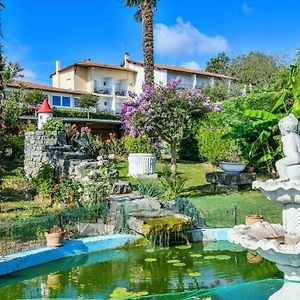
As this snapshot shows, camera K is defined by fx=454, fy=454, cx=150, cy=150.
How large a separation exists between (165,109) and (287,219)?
10.6 meters

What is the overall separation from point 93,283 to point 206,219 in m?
4.77

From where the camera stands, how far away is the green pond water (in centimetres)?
678

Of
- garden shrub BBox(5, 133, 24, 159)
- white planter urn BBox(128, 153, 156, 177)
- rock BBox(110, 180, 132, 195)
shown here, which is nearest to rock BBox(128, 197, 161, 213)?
rock BBox(110, 180, 132, 195)

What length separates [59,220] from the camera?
9680 millimetres

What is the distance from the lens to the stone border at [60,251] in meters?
7.87

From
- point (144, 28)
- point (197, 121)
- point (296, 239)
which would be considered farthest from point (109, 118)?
point (296, 239)

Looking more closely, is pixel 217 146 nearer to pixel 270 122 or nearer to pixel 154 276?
pixel 270 122

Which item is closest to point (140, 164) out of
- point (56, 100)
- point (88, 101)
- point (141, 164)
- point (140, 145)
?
point (141, 164)

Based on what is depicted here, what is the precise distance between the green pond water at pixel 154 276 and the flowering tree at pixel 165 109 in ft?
21.6

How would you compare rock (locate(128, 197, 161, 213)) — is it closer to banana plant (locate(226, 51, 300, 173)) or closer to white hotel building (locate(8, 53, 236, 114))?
banana plant (locate(226, 51, 300, 173))

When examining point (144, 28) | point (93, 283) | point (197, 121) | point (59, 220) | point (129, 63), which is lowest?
point (93, 283)

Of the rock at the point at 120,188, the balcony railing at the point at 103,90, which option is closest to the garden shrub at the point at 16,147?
the rock at the point at 120,188

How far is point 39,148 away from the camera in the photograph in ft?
55.0

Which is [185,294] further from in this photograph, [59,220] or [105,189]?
[105,189]
